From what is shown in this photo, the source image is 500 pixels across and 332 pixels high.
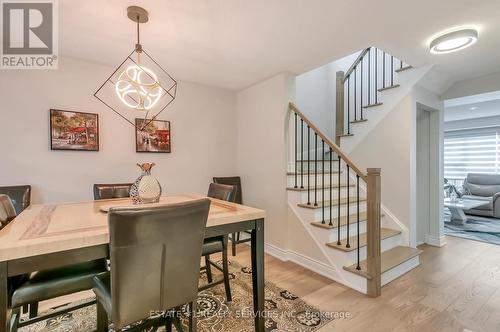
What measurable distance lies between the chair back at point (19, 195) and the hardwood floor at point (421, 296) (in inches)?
37.3

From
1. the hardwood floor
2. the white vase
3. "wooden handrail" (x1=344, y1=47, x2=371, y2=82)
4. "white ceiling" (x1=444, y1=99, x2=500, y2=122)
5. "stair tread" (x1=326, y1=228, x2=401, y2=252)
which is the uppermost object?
"wooden handrail" (x1=344, y1=47, x2=371, y2=82)

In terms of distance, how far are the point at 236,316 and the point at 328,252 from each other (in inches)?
45.5

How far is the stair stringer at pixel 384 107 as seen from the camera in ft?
9.58

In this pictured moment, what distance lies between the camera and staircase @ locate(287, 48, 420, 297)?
7.01ft

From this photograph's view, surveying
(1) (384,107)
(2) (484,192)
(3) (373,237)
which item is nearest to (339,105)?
(1) (384,107)

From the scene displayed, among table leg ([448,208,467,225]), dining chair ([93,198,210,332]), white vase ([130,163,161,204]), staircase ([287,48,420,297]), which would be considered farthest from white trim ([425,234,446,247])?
white vase ([130,163,161,204])

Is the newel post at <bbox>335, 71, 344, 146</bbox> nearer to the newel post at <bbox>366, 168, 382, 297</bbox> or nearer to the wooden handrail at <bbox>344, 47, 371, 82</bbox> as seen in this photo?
the wooden handrail at <bbox>344, 47, 371, 82</bbox>

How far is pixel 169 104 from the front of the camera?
3186mm

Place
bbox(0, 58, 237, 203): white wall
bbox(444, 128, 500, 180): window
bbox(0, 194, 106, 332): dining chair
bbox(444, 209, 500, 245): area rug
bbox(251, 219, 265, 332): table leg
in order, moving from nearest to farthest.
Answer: bbox(0, 194, 106, 332): dining chair
bbox(251, 219, 265, 332): table leg
bbox(0, 58, 237, 203): white wall
bbox(444, 209, 500, 245): area rug
bbox(444, 128, 500, 180): window

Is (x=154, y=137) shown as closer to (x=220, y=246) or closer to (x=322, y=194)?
(x=220, y=246)

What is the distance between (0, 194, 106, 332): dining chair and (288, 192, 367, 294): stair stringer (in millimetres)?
1980

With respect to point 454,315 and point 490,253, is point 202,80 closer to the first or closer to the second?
A: point 454,315

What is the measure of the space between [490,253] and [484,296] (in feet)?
4.74

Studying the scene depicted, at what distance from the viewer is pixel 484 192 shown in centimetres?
543
